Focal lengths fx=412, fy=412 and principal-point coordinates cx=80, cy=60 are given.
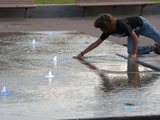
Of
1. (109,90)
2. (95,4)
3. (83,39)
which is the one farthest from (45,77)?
(95,4)

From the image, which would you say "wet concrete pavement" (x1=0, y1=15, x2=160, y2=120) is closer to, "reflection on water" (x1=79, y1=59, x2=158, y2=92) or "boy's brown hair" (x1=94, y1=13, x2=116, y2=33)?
"reflection on water" (x1=79, y1=59, x2=158, y2=92)

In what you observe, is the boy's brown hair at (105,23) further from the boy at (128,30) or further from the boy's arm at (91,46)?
the boy's arm at (91,46)

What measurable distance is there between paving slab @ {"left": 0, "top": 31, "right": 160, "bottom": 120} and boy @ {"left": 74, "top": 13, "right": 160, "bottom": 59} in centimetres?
25

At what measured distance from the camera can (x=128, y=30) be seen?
6.19 m

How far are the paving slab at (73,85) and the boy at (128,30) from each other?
0.25 meters

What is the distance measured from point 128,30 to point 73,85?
6.15 feet

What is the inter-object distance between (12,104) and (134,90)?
1.33m

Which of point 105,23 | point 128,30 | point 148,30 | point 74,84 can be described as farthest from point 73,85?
point 148,30

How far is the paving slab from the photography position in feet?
11.8

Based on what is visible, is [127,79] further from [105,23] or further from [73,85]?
[105,23]

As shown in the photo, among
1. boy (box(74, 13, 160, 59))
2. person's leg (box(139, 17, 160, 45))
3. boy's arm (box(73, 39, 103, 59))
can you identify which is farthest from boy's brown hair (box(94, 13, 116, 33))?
person's leg (box(139, 17, 160, 45))

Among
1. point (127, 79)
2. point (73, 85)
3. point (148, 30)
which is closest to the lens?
point (73, 85)

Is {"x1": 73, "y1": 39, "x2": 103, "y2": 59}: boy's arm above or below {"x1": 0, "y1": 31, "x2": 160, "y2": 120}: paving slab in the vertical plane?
above

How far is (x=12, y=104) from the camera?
3834 mm
